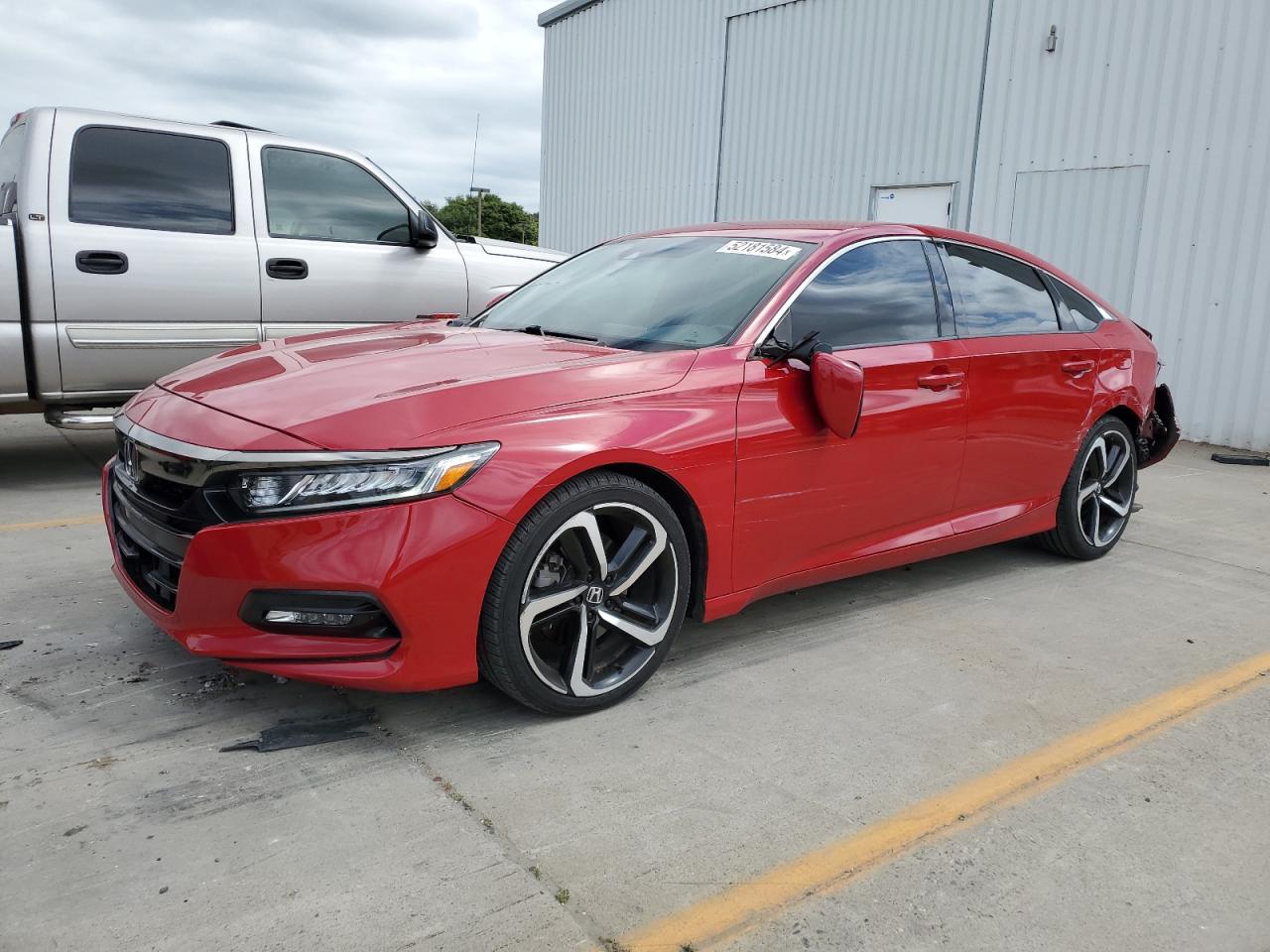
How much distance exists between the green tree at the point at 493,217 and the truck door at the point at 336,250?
58.6 meters

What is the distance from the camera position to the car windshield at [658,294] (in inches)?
134

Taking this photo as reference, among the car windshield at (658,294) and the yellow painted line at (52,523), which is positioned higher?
the car windshield at (658,294)

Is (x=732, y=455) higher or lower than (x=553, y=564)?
higher

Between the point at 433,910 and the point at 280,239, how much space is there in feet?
15.5

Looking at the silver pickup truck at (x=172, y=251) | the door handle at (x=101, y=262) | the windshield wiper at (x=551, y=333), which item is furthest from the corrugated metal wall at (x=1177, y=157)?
the door handle at (x=101, y=262)

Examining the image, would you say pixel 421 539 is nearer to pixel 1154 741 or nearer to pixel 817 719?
pixel 817 719

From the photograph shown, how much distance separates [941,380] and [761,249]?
0.84 meters

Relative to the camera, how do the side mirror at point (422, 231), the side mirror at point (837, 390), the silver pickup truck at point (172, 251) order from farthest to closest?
1. the side mirror at point (422, 231)
2. the silver pickup truck at point (172, 251)
3. the side mirror at point (837, 390)

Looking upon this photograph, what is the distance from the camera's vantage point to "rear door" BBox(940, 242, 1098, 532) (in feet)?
13.2

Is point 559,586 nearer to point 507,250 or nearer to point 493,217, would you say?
point 507,250

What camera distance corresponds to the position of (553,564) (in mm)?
2895

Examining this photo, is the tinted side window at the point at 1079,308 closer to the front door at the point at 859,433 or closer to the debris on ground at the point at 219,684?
the front door at the point at 859,433

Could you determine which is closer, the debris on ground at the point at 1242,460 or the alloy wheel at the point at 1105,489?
the alloy wheel at the point at 1105,489

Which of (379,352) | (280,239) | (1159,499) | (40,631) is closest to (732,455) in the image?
(379,352)
